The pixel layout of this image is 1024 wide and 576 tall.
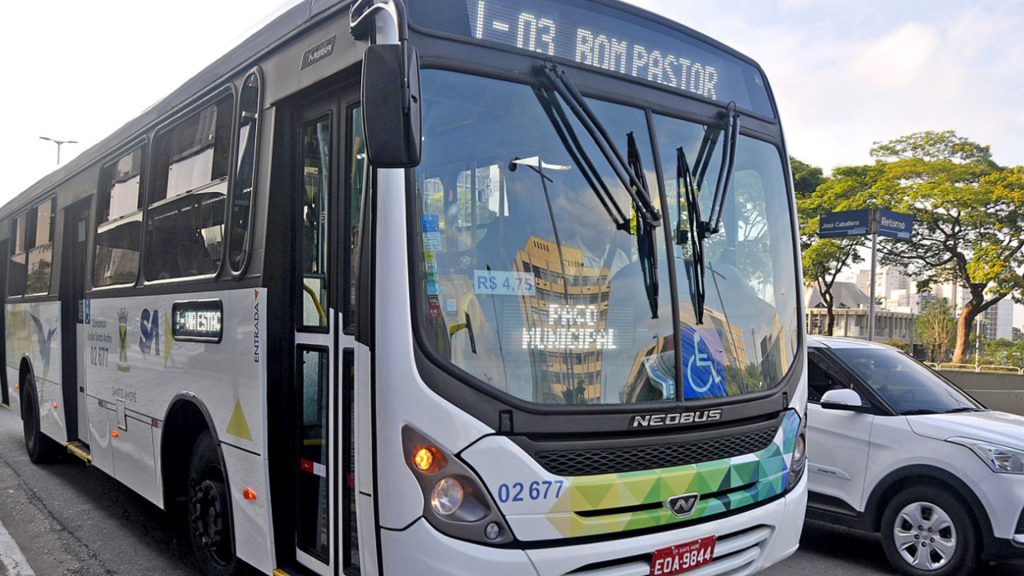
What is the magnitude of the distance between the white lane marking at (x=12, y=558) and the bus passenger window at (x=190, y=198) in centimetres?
213

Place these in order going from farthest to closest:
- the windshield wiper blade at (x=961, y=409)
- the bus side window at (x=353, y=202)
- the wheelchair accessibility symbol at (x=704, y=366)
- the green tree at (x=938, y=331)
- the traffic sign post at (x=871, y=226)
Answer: the green tree at (x=938, y=331) < the traffic sign post at (x=871, y=226) < the windshield wiper blade at (x=961, y=409) < the wheelchair accessibility symbol at (x=704, y=366) < the bus side window at (x=353, y=202)

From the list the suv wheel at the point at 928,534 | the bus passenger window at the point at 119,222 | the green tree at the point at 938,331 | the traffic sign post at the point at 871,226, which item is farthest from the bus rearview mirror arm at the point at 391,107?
the green tree at the point at 938,331

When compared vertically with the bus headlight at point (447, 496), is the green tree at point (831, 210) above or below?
above

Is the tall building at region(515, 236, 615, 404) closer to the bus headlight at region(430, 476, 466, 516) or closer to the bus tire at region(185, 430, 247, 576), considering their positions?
the bus headlight at region(430, 476, 466, 516)

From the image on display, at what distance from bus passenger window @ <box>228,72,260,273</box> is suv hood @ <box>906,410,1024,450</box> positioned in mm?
4738

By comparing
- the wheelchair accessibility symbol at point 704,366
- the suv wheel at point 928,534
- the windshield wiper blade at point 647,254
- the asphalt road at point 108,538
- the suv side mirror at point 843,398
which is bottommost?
the asphalt road at point 108,538

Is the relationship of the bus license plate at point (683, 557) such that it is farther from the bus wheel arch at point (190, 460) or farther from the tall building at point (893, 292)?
the tall building at point (893, 292)

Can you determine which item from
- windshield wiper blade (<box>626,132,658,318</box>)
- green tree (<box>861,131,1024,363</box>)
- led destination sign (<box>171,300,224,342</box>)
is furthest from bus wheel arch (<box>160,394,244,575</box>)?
green tree (<box>861,131,1024,363</box>)

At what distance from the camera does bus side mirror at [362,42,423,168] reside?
315cm

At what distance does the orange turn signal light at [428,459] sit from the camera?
3259 millimetres

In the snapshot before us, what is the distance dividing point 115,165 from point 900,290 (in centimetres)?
11994

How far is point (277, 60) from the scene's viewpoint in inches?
172

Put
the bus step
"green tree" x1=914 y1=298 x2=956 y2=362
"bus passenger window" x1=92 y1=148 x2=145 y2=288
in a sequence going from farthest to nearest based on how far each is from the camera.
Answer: "green tree" x1=914 y1=298 x2=956 y2=362 < the bus step < "bus passenger window" x1=92 y1=148 x2=145 y2=288

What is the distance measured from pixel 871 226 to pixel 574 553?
12217 mm
